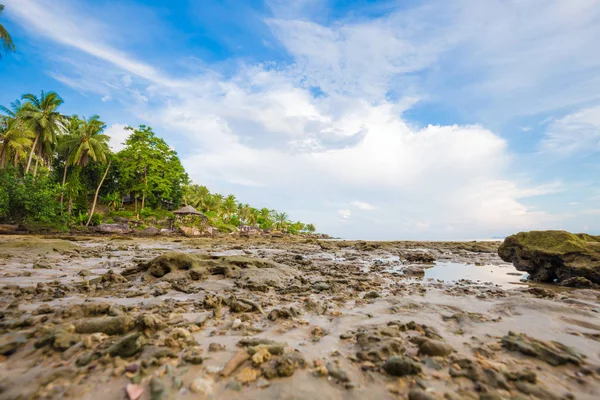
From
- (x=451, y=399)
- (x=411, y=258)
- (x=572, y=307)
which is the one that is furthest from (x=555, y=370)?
(x=411, y=258)

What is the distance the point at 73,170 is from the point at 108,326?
51224mm

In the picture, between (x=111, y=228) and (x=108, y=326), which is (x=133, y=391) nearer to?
(x=108, y=326)

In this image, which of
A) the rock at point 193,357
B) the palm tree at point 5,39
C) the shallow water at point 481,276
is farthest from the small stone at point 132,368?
the palm tree at point 5,39

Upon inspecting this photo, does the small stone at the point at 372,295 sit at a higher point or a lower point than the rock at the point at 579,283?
lower

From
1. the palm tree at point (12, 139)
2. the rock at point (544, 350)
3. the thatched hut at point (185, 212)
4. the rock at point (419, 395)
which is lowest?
the rock at point (419, 395)

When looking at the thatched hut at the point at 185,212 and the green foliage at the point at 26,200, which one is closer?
the green foliage at the point at 26,200

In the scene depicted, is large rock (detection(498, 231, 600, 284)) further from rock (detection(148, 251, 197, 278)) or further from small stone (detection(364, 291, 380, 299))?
rock (detection(148, 251, 197, 278))

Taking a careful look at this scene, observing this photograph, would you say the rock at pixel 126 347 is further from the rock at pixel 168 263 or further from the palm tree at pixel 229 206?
the palm tree at pixel 229 206

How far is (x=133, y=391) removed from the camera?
205 cm

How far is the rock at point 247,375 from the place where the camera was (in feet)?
7.54

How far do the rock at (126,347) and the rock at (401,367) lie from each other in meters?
2.49

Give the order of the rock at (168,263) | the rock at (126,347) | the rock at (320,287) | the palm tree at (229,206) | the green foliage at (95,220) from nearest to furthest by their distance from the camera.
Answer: the rock at (126,347) < the rock at (320,287) < the rock at (168,263) < the green foliage at (95,220) < the palm tree at (229,206)

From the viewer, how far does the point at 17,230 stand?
26078 millimetres

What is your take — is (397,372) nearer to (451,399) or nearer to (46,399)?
(451,399)
